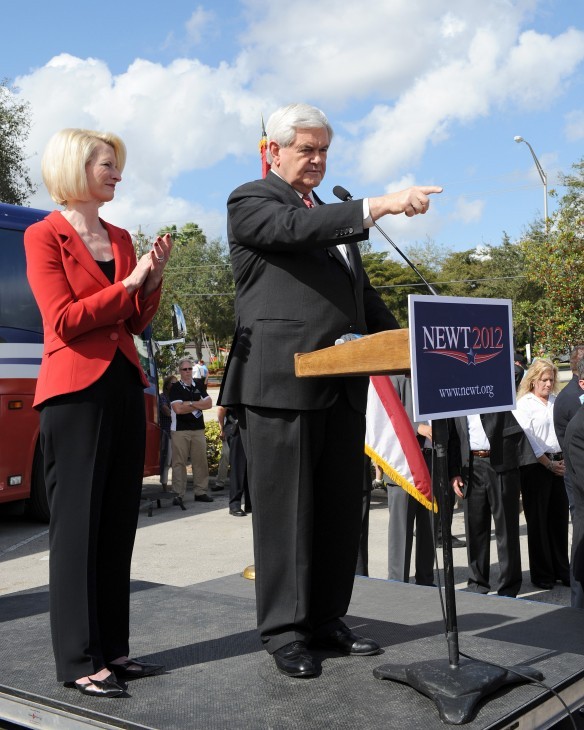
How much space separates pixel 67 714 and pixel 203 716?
0.47m

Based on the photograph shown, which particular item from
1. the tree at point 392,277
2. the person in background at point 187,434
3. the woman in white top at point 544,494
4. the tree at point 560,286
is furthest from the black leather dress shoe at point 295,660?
the tree at point 392,277

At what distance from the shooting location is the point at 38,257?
124 inches

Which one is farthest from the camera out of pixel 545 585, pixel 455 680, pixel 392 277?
pixel 392 277

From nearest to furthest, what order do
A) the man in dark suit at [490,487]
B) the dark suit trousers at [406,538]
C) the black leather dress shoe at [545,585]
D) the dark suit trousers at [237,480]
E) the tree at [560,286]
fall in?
the dark suit trousers at [406,538], the man in dark suit at [490,487], the black leather dress shoe at [545,585], the dark suit trousers at [237,480], the tree at [560,286]

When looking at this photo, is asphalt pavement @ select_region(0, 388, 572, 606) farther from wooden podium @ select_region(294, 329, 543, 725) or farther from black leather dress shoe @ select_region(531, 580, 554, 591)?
wooden podium @ select_region(294, 329, 543, 725)

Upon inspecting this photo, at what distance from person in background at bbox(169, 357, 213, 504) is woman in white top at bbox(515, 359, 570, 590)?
18.7ft

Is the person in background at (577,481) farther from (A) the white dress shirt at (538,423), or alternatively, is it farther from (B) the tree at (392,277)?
(B) the tree at (392,277)

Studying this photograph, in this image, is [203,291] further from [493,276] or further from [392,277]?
[493,276]

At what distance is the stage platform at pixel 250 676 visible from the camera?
2.88 metres

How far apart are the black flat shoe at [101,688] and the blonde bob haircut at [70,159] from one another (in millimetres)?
1721

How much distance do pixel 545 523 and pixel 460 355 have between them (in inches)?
201

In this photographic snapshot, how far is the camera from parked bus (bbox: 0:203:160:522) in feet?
33.6

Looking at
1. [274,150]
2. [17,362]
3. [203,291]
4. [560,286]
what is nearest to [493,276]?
[203,291]

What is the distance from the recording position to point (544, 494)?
25.7ft
